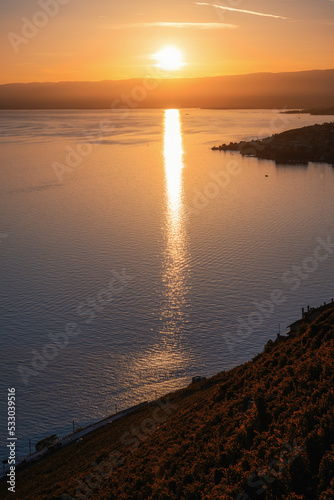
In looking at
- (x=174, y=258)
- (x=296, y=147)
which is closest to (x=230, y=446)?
(x=174, y=258)

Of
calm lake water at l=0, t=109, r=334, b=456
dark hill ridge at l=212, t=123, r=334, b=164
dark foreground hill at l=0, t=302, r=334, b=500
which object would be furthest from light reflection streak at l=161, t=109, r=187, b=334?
dark hill ridge at l=212, t=123, r=334, b=164

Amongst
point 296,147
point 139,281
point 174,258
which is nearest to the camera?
point 139,281

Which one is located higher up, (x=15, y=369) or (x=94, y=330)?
(x=94, y=330)

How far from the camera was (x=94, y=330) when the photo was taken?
86.4ft

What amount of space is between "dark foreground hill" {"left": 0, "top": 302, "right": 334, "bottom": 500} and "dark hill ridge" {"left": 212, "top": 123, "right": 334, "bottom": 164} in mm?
77464

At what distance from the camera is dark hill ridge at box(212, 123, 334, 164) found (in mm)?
89438

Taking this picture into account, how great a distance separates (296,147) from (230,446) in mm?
87009

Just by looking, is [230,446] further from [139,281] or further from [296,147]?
[296,147]

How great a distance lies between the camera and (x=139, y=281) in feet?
106

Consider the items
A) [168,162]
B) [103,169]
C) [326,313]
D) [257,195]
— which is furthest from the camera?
[168,162]

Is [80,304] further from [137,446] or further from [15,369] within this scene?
[137,446]

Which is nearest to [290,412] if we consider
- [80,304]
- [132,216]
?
[80,304]

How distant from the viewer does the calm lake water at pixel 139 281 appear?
72.6ft

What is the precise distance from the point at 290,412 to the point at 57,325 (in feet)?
59.6
